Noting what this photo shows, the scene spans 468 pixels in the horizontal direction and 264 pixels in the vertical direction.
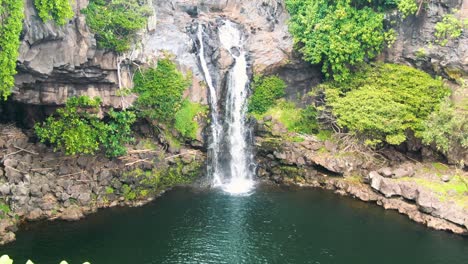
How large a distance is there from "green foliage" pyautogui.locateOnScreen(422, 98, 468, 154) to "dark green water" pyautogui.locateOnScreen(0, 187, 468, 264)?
290 inches

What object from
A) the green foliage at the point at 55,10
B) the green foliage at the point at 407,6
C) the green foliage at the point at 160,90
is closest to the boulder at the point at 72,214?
the green foliage at the point at 160,90

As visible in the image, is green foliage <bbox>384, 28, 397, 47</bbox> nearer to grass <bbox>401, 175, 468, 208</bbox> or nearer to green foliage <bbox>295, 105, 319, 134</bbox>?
green foliage <bbox>295, 105, 319, 134</bbox>

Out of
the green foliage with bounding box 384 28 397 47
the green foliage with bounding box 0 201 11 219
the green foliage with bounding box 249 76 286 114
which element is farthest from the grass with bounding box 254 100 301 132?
the green foliage with bounding box 0 201 11 219

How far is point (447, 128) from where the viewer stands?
39.2 meters

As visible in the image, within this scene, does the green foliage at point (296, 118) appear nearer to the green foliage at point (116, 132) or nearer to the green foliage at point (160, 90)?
the green foliage at point (160, 90)

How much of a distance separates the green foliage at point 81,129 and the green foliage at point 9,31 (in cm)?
779

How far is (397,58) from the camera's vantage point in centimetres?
4422

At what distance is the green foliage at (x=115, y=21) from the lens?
37969 mm

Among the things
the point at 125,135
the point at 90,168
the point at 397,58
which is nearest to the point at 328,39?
the point at 397,58

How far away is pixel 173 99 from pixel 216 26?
919 cm

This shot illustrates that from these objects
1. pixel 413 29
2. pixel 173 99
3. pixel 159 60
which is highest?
pixel 413 29

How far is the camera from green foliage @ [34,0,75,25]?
104 ft

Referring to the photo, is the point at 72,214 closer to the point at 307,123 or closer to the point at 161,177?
the point at 161,177

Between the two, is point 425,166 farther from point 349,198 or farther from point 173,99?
point 173,99
